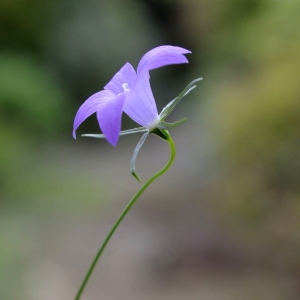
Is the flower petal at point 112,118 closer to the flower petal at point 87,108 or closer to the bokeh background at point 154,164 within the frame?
the flower petal at point 87,108

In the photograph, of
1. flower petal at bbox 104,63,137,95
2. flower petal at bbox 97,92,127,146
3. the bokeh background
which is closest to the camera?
flower petal at bbox 97,92,127,146

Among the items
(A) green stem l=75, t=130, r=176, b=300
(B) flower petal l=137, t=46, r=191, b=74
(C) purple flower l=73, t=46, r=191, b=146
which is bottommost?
(A) green stem l=75, t=130, r=176, b=300

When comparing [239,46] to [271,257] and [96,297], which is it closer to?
[271,257]

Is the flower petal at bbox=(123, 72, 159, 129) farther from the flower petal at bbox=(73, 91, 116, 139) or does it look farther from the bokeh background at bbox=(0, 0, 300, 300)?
the bokeh background at bbox=(0, 0, 300, 300)

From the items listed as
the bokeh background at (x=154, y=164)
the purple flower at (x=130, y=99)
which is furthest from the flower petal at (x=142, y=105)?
the bokeh background at (x=154, y=164)

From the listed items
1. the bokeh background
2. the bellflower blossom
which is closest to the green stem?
the bellflower blossom

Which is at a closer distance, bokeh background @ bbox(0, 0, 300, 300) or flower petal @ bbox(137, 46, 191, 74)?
flower petal @ bbox(137, 46, 191, 74)

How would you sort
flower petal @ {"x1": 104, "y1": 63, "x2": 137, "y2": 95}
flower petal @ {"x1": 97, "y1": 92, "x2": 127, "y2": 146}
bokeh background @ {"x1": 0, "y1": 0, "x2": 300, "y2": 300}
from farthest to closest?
1. bokeh background @ {"x1": 0, "y1": 0, "x2": 300, "y2": 300}
2. flower petal @ {"x1": 104, "y1": 63, "x2": 137, "y2": 95}
3. flower petal @ {"x1": 97, "y1": 92, "x2": 127, "y2": 146}
